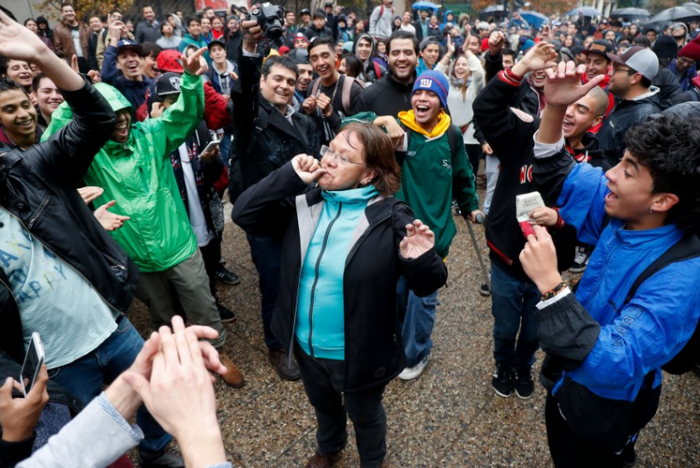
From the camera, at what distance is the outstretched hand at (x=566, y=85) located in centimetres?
196

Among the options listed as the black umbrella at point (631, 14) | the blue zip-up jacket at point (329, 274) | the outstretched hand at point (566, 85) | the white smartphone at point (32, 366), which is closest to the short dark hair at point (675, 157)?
the outstretched hand at point (566, 85)

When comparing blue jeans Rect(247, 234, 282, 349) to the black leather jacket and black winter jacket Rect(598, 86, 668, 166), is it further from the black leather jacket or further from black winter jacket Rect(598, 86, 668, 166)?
black winter jacket Rect(598, 86, 668, 166)

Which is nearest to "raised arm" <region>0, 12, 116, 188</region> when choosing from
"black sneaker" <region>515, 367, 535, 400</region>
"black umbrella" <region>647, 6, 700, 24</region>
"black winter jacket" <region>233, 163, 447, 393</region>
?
"black winter jacket" <region>233, 163, 447, 393</region>

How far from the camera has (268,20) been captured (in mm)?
3143

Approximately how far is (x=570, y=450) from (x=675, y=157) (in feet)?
4.30

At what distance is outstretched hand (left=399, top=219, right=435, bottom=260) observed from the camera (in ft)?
6.36

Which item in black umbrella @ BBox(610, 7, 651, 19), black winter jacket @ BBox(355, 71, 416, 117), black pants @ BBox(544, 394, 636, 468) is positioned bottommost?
black umbrella @ BBox(610, 7, 651, 19)

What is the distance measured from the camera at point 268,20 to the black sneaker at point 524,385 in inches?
118

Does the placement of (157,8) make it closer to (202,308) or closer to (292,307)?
(202,308)

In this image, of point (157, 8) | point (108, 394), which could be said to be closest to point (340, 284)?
point (108, 394)

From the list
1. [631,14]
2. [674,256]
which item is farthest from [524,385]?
[631,14]

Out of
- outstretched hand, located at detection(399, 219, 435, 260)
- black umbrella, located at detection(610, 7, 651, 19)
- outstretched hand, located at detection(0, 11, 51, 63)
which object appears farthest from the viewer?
black umbrella, located at detection(610, 7, 651, 19)

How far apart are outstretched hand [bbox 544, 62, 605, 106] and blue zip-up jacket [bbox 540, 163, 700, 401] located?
0.59 metres

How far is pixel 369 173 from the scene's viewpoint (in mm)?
2234
